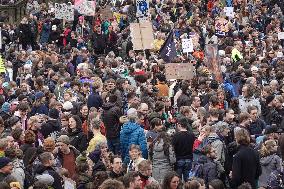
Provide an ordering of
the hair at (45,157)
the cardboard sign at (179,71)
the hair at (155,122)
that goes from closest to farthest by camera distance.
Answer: the hair at (45,157) → the hair at (155,122) → the cardboard sign at (179,71)

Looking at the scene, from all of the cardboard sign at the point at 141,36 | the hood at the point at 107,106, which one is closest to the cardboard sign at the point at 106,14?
the cardboard sign at the point at 141,36

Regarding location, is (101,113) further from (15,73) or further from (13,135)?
(15,73)

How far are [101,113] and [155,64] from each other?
20.4ft

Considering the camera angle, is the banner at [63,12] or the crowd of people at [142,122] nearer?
the crowd of people at [142,122]

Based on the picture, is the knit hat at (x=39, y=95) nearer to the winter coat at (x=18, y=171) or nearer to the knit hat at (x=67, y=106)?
the knit hat at (x=67, y=106)

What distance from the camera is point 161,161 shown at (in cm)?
1183

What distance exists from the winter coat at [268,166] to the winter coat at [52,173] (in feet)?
9.57

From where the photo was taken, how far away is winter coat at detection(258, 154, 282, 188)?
1103cm

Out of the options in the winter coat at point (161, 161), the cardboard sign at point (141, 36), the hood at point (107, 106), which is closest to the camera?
the winter coat at point (161, 161)

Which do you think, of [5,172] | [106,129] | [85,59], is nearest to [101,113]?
[106,129]

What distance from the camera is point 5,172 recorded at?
9.98m

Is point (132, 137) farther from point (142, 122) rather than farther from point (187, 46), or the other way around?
point (187, 46)

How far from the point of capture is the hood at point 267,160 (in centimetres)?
1112

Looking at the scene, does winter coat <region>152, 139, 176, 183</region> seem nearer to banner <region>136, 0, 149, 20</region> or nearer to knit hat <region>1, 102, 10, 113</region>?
knit hat <region>1, 102, 10, 113</region>
